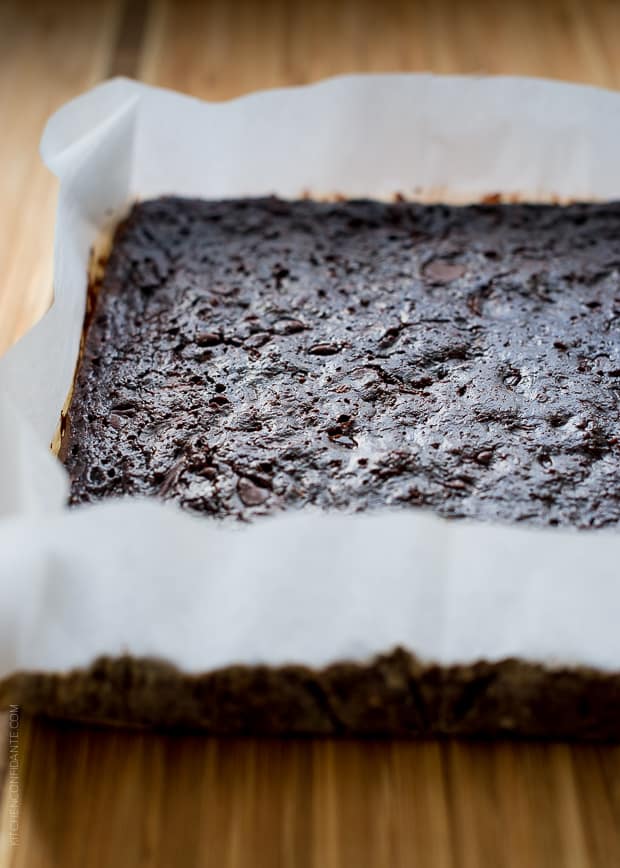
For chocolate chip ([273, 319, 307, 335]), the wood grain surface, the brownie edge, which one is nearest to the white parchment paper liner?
the brownie edge

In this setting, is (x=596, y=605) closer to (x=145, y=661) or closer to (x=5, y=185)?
(x=145, y=661)

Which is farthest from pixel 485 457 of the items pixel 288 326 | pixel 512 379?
pixel 288 326

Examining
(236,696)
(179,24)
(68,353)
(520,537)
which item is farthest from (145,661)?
(179,24)

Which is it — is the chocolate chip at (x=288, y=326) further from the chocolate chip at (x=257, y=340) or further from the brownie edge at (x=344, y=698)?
the brownie edge at (x=344, y=698)

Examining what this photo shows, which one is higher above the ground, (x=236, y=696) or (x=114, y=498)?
(x=114, y=498)

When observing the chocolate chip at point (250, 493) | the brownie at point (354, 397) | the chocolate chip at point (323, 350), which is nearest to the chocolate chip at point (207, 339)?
the brownie at point (354, 397)

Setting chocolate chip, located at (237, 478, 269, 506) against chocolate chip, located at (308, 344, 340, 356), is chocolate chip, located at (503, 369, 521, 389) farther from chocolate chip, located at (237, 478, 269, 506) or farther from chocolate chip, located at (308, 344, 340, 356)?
chocolate chip, located at (237, 478, 269, 506)
